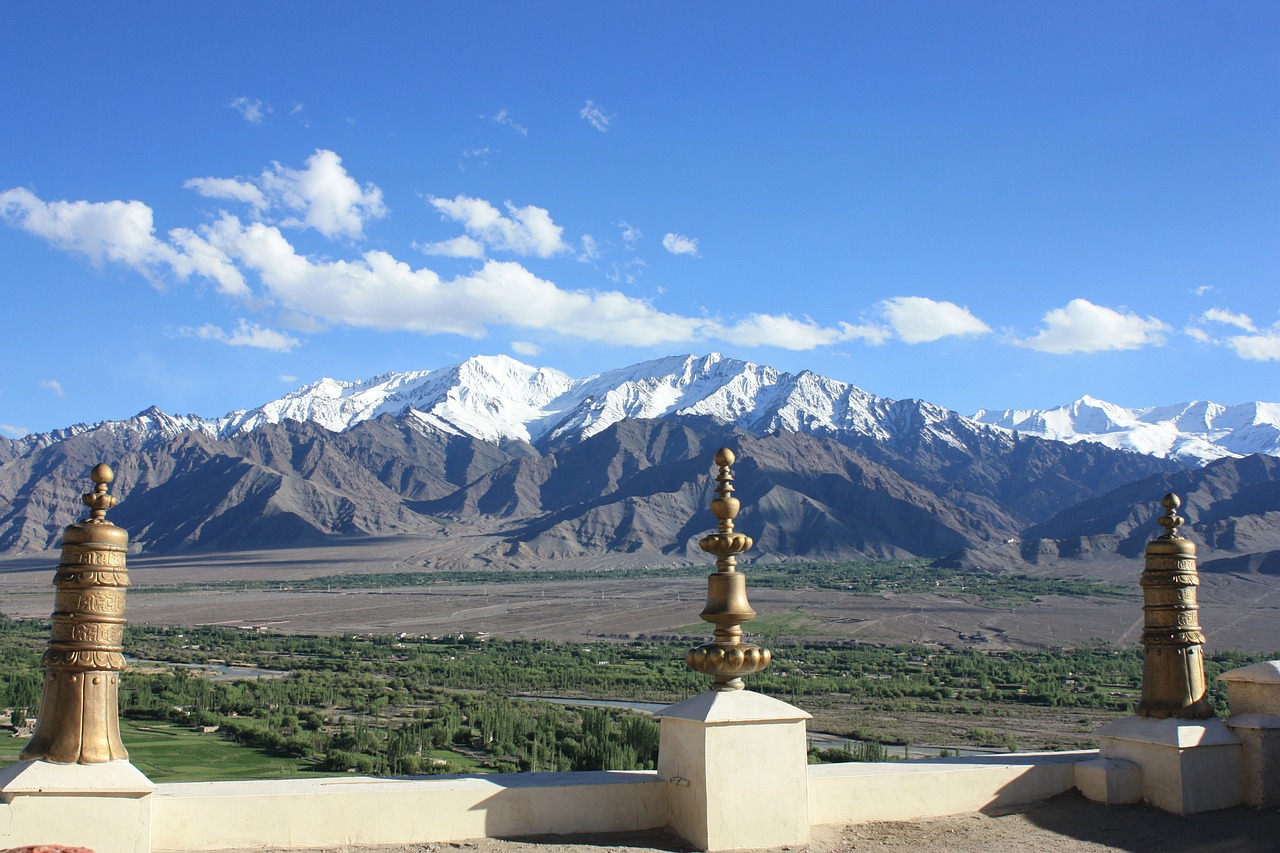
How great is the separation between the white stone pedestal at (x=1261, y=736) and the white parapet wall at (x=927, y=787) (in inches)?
49.8

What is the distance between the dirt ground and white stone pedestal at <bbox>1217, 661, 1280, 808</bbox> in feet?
0.52

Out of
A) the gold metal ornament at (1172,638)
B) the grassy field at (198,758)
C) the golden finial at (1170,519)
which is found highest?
the golden finial at (1170,519)

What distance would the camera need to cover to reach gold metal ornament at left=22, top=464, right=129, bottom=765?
20.5ft

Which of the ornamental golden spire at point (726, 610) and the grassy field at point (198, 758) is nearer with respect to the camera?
the ornamental golden spire at point (726, 610)

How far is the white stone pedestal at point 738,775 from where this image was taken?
22.8 ft

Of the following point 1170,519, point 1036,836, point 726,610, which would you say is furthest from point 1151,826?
point 726,610

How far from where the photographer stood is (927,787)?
26.0 feet

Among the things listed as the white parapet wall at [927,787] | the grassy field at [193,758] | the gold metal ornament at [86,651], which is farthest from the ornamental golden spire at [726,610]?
the grassy field at [193,758]

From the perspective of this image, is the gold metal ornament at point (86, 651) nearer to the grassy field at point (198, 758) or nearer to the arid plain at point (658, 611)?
the grassy field at point (198, 758)

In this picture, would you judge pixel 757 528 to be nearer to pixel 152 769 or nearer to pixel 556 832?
pixel 152 769

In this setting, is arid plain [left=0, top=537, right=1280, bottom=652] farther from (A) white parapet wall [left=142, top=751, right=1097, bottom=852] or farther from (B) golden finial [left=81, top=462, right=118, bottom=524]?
(B) golden finial [left=81, top=462, right=118, bottom=524]

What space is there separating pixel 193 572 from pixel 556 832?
175 meters

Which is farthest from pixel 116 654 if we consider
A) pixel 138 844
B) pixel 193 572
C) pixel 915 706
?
pixel 193 572

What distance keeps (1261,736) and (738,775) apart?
4.36 m
